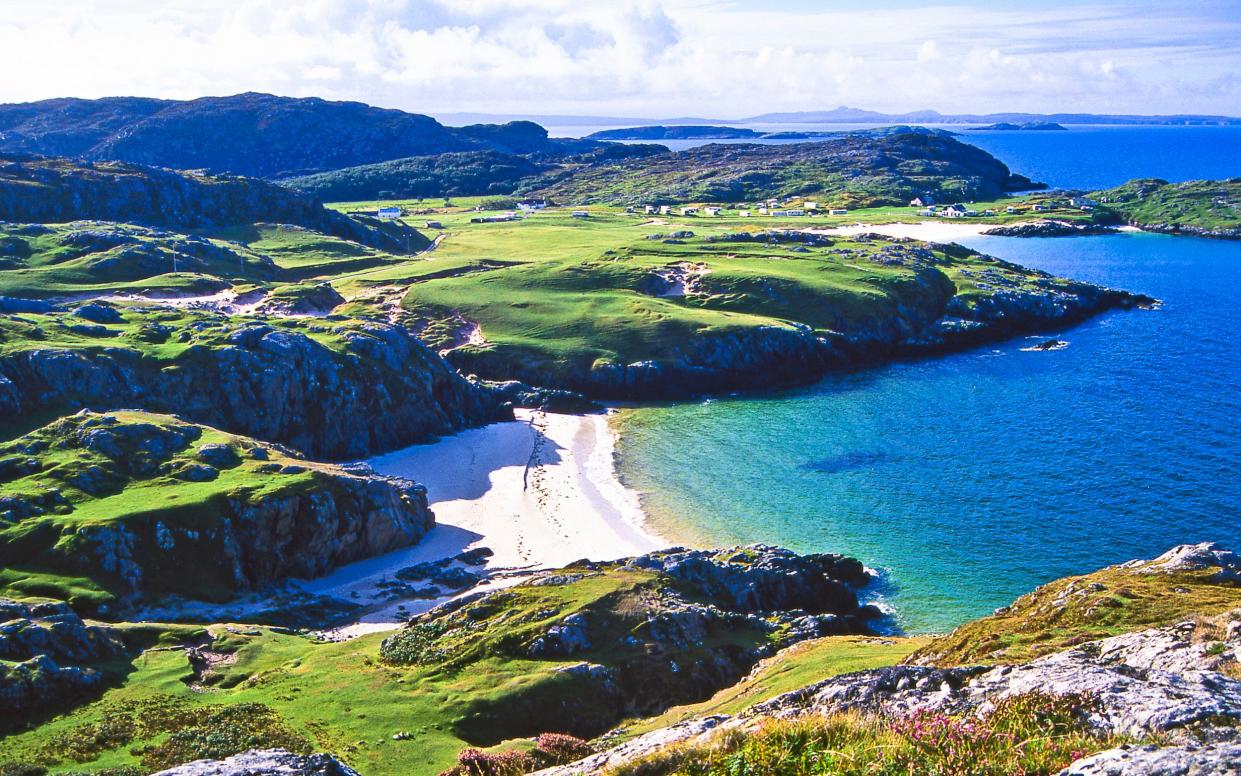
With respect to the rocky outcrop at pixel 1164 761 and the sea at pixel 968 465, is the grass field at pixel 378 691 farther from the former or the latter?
the sea at pixel 968 465

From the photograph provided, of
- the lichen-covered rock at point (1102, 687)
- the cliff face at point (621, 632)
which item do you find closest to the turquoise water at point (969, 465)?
the cliff face at point (621, 632)

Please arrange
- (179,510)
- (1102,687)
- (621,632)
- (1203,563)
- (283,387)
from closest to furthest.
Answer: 1. (1102,687)
2. (1203,563)
3. (621,632)
4. (179,510)
5. (283,387)

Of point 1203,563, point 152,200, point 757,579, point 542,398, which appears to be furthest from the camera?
point 152,200

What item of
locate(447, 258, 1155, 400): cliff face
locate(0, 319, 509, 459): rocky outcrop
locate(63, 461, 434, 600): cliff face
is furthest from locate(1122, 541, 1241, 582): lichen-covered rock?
locate(447, 258, 1155, 400): cliff face

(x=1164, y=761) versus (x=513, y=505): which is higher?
(x=1164, y=761)

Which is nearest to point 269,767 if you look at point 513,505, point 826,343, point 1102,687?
point 1102,687

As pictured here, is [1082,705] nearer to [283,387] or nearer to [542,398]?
[283,387]

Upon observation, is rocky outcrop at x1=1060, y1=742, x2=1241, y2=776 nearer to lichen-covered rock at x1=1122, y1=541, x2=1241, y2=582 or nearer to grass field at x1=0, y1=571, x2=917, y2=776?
grass field at x1=0, y1=571, x2=917, y2=776
